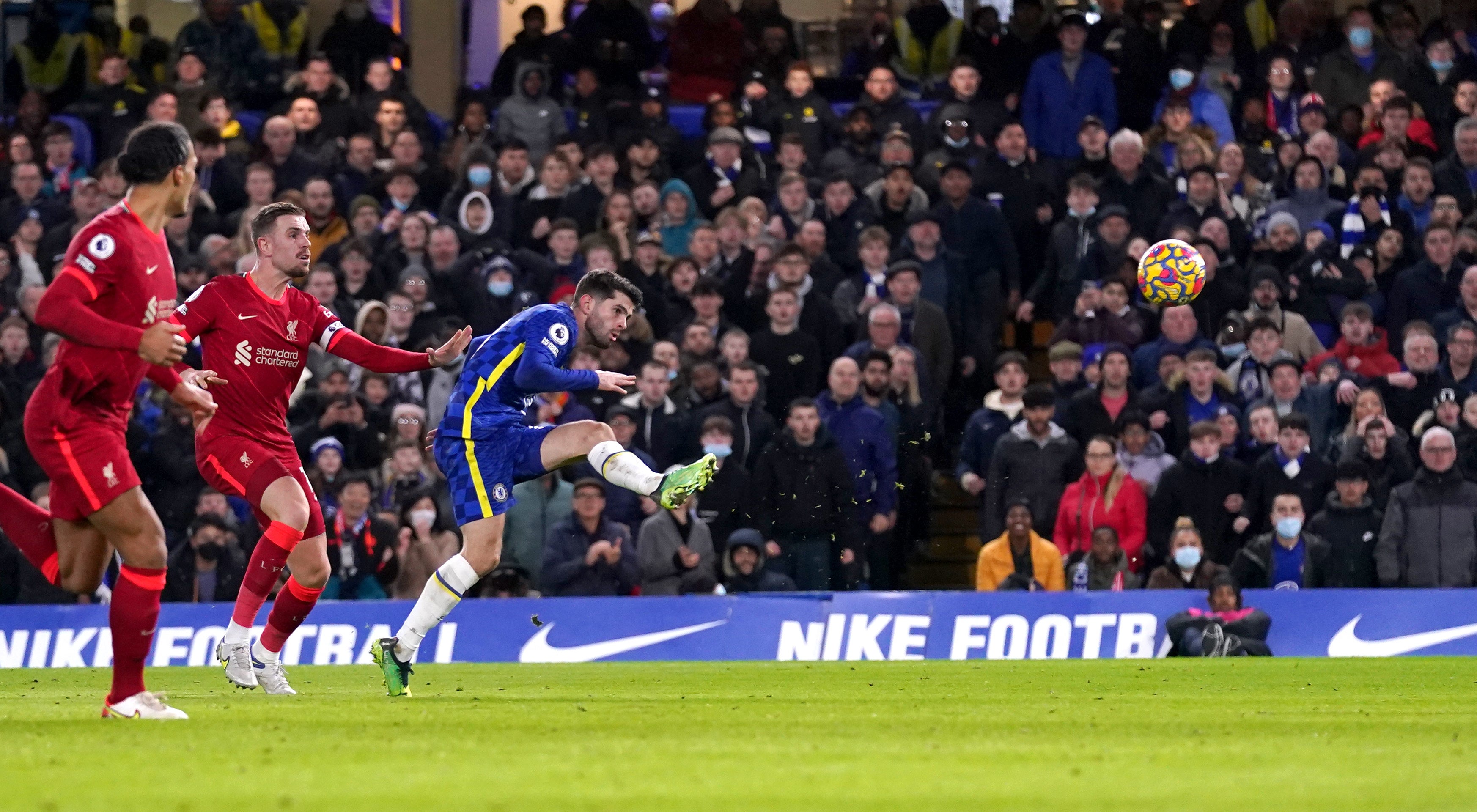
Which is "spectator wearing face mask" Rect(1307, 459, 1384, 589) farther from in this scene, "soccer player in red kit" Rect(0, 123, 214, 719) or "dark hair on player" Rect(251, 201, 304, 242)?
"soccer player in red kit" Rect(0, 123, 214, 719)

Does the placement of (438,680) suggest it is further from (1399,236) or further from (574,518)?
(1399,236)

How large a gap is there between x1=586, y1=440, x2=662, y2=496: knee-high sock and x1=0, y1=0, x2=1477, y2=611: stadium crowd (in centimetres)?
577

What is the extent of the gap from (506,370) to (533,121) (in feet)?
35.9

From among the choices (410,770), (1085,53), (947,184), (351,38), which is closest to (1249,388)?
(947,184)

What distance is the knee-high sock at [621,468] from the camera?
38.2 ft

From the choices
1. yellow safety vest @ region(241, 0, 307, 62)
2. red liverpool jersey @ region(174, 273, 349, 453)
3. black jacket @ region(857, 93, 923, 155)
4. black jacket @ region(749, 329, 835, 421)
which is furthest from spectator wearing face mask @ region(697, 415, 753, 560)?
yellow safety vest @ region(241, 0, 307, 62)

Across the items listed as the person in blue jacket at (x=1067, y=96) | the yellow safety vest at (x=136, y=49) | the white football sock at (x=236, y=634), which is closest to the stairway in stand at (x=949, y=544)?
the person in blue jacket at (x=1067, y=96)

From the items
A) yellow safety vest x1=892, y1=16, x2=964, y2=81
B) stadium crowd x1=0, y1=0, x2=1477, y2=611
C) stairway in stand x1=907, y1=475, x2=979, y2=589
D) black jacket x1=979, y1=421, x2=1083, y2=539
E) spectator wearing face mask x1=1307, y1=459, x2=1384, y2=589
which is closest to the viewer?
spectator wearing face mask x1=1307, y1=459, x2=1384, y2=589

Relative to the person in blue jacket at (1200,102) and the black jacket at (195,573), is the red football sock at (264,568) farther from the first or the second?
the person in blue jacket at (1200,102)

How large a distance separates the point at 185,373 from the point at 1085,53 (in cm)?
1393

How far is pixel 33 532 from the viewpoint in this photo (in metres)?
9.23

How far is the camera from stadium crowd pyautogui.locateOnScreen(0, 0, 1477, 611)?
17672 millimetres

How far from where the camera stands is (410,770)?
707 centimetres

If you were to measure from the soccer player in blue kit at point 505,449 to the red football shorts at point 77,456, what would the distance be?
2967 millimetres
